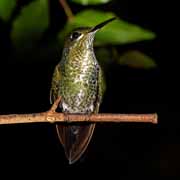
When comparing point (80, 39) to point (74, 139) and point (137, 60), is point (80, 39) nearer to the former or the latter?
point (74, 139)

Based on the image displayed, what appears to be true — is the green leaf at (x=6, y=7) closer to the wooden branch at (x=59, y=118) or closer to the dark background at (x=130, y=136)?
the wooden branch at (x=59, y=118)

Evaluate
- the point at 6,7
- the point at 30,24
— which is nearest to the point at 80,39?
the point at 30,24

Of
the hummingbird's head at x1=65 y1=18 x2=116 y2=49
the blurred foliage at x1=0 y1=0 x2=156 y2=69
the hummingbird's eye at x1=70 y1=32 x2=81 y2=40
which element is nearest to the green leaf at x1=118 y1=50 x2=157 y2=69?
the blurred foliage at x1=0 y1=0 x2=156 y2=69

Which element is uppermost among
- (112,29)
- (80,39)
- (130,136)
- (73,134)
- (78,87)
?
(112,29)

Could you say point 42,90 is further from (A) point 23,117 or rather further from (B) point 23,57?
(A) point 23,117

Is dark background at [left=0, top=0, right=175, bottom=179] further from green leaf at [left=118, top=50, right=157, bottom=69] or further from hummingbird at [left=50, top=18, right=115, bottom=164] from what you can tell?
green leaf at [left=118, top=50, right=157, bottom=69]
